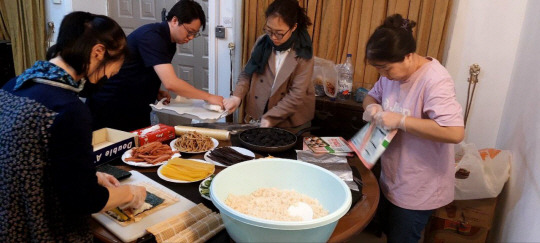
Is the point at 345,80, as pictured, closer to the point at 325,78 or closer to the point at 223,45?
the point at 325,78

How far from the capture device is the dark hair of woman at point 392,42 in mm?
1384

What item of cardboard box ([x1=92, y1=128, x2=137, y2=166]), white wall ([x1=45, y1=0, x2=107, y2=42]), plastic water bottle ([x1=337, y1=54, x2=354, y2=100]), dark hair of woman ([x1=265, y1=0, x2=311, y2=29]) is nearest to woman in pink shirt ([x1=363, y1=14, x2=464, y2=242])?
dark hair of woman ([x1=265, y1=0, x2=311, y2=29])

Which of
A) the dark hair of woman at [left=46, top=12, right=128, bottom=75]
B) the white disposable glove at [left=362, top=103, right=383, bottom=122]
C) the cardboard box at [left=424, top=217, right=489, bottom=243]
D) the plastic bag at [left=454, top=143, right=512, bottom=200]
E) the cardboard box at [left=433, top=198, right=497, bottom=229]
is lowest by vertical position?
the cardboard box at [left=424, top=217, right=489, bottom=243]

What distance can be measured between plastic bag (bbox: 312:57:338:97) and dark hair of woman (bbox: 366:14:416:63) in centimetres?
146

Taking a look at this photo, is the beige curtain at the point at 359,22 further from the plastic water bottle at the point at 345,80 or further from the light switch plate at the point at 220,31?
the light switch plate at the point at 220,31

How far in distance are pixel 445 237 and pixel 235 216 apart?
1702 millimetres

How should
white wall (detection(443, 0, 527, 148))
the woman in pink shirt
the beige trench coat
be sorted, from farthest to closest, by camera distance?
white wall (detection(443, 0, 527, 148))
the beige trench coat
the woman in pink shirt

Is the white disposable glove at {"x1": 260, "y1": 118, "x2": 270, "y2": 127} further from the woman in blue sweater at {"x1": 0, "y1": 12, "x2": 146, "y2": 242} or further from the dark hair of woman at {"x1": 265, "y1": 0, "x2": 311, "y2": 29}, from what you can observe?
the woman in blue sweater at {"x1": 0, "y1": 12, "x2": 146, "y2": 242}

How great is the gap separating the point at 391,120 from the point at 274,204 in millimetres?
619

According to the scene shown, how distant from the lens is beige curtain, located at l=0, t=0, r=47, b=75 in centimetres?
430

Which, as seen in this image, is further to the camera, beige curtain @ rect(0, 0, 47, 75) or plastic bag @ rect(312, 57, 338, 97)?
beige curtain @ rect(0, 0, 47, 75)

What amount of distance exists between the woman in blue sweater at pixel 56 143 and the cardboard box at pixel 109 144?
1.49 ft

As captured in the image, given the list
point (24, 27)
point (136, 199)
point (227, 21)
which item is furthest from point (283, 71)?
point (24, 27)

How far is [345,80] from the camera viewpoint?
2941 millimetres
